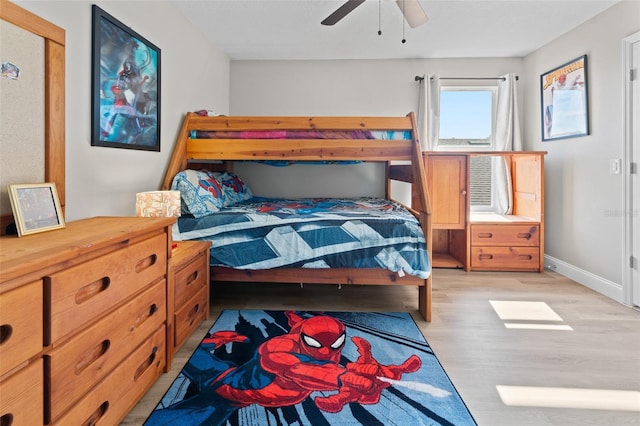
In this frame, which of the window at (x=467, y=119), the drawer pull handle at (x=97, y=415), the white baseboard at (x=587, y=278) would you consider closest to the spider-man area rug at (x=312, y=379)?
the drawer pull handle at (x=97, y=415)

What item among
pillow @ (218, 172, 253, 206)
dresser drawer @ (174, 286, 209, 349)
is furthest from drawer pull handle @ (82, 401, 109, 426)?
pillow @ (218, 172, 253, 206)

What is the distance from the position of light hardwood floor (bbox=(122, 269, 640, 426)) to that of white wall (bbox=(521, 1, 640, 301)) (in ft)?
0.92

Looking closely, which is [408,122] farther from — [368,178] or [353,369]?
[353,369]

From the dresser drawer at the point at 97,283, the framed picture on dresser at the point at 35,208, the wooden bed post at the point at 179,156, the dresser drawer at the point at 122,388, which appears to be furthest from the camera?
the wooden bed post at the point at 179,156

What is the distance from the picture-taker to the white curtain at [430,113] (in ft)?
12.7

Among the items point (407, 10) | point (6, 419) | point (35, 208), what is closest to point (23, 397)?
point (6, 419)

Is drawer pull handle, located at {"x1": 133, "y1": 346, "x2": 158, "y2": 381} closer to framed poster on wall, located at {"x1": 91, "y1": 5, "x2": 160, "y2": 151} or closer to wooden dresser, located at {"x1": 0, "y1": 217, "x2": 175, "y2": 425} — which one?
wooden dresser, located at {"x1": 0, "y1": 217, "x2": 175, "y2": 425}

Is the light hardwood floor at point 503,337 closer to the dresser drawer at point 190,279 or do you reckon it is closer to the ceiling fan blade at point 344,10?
the dresser drawer at point 190,279

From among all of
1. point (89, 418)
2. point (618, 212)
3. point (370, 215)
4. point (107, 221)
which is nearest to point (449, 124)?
point (618, 212)

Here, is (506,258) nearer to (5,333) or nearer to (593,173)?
(593,173)

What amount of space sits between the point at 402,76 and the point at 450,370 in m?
3.35

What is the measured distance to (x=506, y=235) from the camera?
3459 millimetres

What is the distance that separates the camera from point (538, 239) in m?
3.43

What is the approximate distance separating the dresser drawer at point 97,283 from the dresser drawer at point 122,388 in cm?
24
